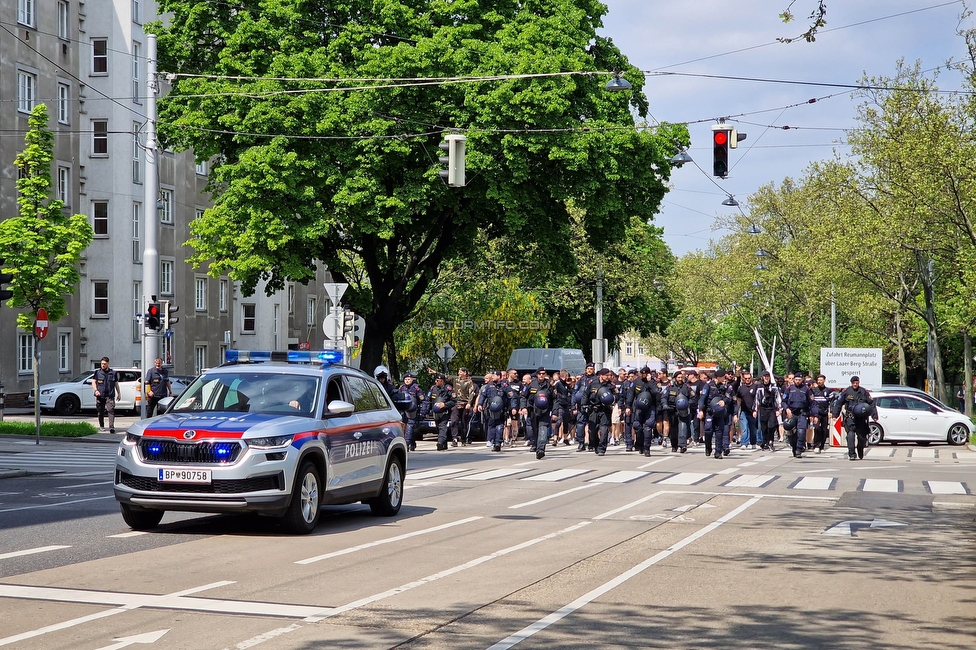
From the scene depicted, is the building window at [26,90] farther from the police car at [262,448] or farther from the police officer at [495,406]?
the police car at [262,448]

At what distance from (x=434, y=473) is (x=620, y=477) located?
303 cm

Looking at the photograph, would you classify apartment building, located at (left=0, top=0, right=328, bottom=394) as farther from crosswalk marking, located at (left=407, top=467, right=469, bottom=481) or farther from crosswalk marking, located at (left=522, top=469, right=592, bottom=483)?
crosswalk marking, located at (left=522, top=469, right=592, bottom=483)

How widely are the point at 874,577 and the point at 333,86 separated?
25.7 metres

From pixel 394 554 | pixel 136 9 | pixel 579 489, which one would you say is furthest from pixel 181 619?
pixel 136 9

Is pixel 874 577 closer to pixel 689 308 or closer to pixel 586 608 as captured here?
pixel 586 608

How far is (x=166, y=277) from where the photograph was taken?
180 ft

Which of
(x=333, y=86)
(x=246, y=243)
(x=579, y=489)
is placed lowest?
(x=579, y=489)

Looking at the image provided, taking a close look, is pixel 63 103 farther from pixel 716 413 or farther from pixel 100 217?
pixel 716 413

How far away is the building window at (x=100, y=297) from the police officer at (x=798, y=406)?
106 feet

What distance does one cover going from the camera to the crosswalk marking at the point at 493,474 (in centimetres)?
1959

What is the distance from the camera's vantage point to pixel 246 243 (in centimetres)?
3241

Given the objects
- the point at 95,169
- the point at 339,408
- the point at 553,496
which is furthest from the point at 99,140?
the point at 339,408

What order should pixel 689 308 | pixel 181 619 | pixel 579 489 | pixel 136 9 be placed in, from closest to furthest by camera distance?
pixel 181 619
pixel 579 489
pixel 136 9
pixel 689 308

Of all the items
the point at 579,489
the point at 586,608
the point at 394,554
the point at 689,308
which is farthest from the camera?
the point at 689,308
